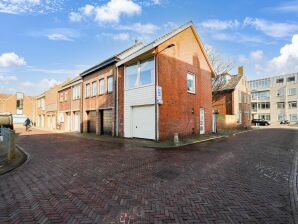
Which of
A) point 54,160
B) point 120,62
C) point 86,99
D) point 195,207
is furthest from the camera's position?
point 86,99

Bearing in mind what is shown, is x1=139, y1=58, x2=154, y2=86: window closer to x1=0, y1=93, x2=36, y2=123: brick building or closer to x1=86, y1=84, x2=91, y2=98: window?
x1=86, y1=84, x2=91, y2=98: window

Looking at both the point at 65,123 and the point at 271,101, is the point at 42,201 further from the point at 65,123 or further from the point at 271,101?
the point at 271,101

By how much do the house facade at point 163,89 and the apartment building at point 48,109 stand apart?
18.4 metres

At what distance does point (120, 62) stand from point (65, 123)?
592 inches

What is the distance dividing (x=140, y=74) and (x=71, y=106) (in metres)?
14.0

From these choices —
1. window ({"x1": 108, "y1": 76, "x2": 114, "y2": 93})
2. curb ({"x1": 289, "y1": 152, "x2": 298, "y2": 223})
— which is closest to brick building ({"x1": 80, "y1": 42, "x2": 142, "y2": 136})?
window ({"x1": 108, "y1": 76, "x2": 114, "y2": 93})

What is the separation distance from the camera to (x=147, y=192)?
190 inches

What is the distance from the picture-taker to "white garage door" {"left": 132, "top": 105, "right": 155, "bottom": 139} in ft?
45.3

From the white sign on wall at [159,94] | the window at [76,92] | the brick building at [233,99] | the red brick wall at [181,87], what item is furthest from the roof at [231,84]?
the window at [76,92]

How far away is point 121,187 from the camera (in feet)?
17.0

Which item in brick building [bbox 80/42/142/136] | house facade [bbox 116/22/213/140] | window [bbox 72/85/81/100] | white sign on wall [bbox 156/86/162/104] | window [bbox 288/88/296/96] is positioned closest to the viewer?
white sign on wall [bbox 156/86/162/104]

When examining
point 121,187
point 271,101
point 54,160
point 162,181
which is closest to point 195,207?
point 162,181

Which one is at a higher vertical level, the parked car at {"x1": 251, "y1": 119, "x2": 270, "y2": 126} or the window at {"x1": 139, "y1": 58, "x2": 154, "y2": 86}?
the window at {"x1": 139, "y1": 58, "x2": 154, "y2": 86}

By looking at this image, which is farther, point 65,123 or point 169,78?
point 65,123
